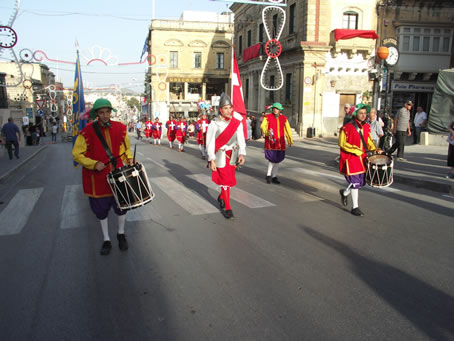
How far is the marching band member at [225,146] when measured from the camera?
622 centimetres

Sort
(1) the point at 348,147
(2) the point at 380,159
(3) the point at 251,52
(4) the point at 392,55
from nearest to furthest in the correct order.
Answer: (2) the point at 380,159
(1) the point at 348,147
(4) the point at 392,55
(3) the point at 251,52

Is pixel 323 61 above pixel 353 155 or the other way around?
above

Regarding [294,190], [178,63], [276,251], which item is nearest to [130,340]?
[276,251]

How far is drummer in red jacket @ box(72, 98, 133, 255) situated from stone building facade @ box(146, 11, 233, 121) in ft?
139

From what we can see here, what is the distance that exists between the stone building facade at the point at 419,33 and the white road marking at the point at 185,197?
19938 millimetres

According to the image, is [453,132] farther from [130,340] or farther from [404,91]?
[404,91]

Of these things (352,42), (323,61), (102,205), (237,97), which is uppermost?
(352,42)

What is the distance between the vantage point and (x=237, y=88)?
1070cm

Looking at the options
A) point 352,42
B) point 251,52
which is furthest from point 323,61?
point 251,52

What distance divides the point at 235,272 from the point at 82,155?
2.27 meters

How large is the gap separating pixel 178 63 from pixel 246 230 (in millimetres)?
45867

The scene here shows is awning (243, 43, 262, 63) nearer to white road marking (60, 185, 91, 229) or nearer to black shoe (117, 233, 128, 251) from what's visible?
white road marking (60, 185, 91, 229)

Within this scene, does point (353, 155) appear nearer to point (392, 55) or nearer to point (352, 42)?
point (392, 55)

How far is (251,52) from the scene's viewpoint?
32062 millimetres
